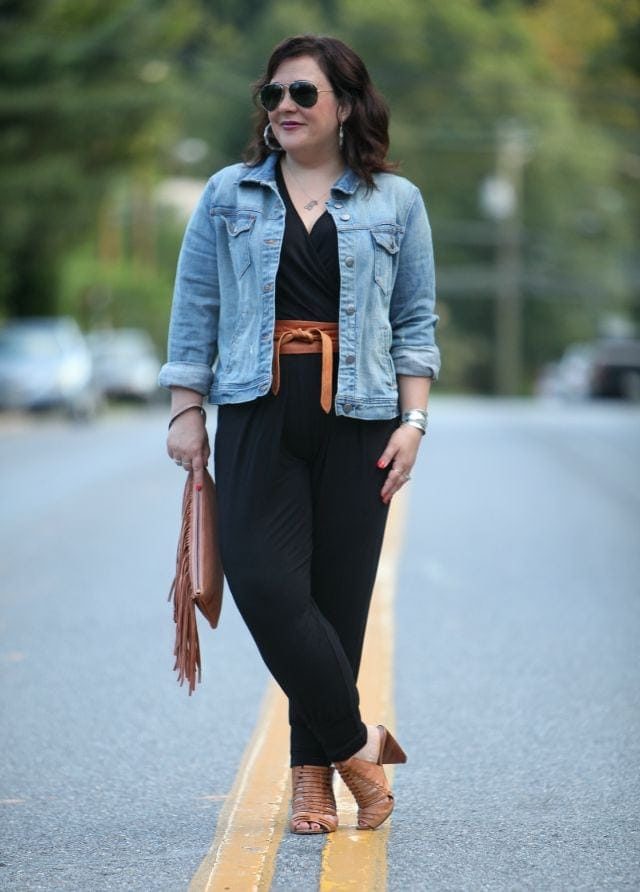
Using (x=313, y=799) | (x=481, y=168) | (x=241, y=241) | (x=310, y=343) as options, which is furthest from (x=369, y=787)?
(x=481, y=168)

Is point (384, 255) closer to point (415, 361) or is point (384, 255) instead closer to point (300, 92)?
point (415, 361)

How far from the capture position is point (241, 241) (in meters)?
4.43

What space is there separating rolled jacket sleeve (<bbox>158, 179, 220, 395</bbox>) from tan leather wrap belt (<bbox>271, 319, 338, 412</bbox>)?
0.21m

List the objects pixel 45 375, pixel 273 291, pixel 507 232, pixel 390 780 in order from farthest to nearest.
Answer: pixel 507 232
pixel 45 375
pixel 390 780
pixel 273 291

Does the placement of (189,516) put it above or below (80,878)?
above

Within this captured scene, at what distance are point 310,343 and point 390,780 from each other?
1423 millimetres

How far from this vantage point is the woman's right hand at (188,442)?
14.9ft

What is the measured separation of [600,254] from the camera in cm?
7006

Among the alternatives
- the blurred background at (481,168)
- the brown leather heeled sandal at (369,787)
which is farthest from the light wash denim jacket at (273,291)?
the blurred background at (481,168)

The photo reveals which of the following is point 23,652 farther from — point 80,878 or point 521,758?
point 80,878

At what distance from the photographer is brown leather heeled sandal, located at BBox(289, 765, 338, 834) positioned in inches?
180

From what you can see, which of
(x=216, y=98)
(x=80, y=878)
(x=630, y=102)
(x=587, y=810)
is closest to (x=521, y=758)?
(x=587, y=810)

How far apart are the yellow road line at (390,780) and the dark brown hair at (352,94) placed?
158 centimetres

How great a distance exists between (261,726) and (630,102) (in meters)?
58.8
